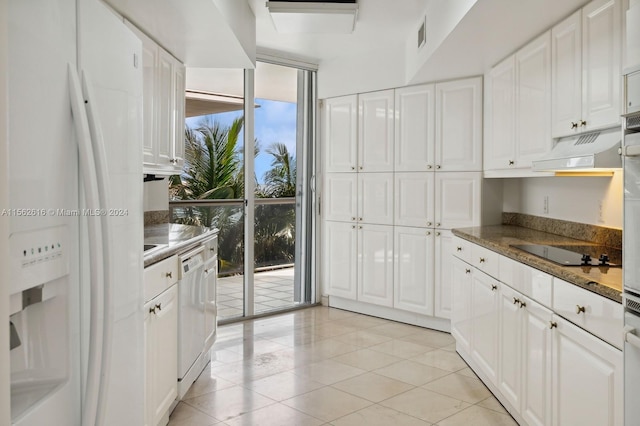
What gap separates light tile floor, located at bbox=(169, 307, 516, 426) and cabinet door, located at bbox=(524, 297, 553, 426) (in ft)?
1.31

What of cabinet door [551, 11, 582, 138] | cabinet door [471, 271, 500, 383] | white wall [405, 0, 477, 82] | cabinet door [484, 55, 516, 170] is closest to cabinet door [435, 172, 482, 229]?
cabinet door [484, 55, 516, 170]

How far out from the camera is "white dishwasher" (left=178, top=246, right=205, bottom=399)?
2.93 meters

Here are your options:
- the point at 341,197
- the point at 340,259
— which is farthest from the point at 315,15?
the point at 340,259

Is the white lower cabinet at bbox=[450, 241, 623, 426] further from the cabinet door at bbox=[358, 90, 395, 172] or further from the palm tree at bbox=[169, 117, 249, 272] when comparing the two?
the palm tree at bbox=[169, 117, 249, 272]

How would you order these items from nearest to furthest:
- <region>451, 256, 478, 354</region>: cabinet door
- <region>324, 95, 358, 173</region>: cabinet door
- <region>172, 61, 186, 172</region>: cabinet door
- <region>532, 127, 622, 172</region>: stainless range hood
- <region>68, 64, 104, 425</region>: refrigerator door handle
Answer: <region>68, 64, 104, 425</region>: refrigerator door handle → <region>532, 127, 622, 172</region>: stainless range hood → <region>451, 256, 478, 354</region>: cabinet door → <region>172, 61, 186, 172</region>: cabinet door → <region>324, 95, 358, 173</region>: cabinet door

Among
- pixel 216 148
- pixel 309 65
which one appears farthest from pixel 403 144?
pixel 216 148

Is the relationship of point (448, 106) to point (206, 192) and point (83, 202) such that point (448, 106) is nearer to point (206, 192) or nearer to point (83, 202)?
point (206, 192)

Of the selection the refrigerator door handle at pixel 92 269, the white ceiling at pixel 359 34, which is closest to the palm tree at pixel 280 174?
the white ceiling at pixel 359 34

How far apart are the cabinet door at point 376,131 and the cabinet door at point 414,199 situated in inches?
8.2

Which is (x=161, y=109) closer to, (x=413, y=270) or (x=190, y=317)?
(x=190, y=317)

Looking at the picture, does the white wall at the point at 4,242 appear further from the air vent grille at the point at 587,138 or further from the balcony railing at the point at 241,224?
the balcony railing at the point at 241,224

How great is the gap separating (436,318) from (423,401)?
1666 millimetres

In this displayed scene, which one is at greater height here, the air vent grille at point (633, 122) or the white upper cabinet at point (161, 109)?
the white upper cabinet at point (161, 109)

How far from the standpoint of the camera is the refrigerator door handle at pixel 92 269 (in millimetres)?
1162
